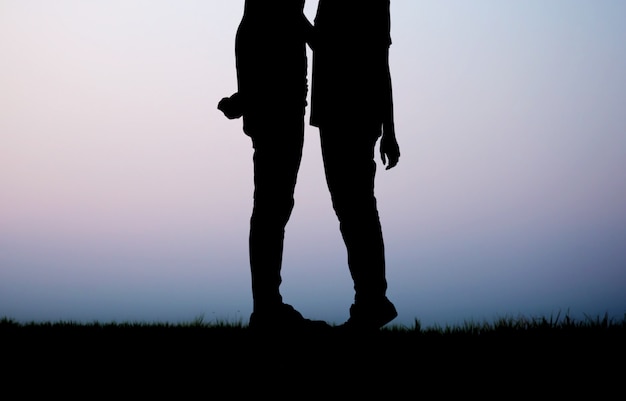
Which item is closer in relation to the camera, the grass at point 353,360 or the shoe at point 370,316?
the grass at point 353,360

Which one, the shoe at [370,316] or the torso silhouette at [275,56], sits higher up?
the torso silhouette at [275,56]

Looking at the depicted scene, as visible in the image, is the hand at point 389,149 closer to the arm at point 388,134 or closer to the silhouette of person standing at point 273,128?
the arm at point 388,134

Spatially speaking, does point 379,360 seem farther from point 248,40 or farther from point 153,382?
point 248,40

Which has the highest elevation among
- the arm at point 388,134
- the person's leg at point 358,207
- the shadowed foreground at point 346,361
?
the arm at point 388,134

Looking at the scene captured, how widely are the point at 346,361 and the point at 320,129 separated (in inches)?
64.1

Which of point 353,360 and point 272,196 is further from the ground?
point 272,196

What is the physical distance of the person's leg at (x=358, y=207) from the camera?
462cm

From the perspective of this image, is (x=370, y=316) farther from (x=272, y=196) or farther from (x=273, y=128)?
(x=273, y=128)

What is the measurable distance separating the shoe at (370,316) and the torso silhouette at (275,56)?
56.5 inches

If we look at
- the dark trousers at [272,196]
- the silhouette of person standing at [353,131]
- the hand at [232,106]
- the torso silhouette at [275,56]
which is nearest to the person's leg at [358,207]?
the silhouette of person standing at [353,131]

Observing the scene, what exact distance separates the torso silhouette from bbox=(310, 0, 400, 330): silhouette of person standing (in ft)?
0.41

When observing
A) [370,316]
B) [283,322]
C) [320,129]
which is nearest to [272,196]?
[320,129]

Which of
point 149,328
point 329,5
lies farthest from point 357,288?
point 149,328

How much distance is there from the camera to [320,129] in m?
4.70
